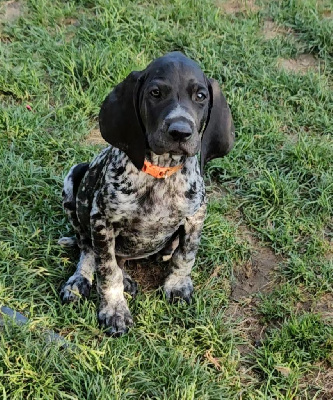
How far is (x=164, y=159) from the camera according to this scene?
420 cm

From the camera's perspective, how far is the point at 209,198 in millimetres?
5766

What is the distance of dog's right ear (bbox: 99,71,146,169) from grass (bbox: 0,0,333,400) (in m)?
1.19

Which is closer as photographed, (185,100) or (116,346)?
(185,100)

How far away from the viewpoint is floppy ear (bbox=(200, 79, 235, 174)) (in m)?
4.20

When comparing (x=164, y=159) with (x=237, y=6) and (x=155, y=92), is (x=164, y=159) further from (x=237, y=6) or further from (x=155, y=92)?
(x=237, y=6)

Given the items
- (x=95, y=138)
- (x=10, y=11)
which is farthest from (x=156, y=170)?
(x=10, y=11)

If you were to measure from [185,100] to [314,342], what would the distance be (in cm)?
185

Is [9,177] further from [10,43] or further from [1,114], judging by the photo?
[10,43]

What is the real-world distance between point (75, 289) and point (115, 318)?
390 mm

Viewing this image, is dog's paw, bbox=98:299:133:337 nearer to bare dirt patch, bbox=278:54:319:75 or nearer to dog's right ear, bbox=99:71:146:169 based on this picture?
dog's right ear, bbox=99:71:146:169

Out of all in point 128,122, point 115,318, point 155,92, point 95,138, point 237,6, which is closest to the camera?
point 155,92

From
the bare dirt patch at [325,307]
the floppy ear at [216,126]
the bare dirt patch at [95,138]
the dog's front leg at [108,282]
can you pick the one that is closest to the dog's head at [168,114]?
the floppy ear at [216,126]

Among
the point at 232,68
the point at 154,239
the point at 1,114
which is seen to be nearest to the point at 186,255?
the point at 154,239

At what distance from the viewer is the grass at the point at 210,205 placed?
425cm
